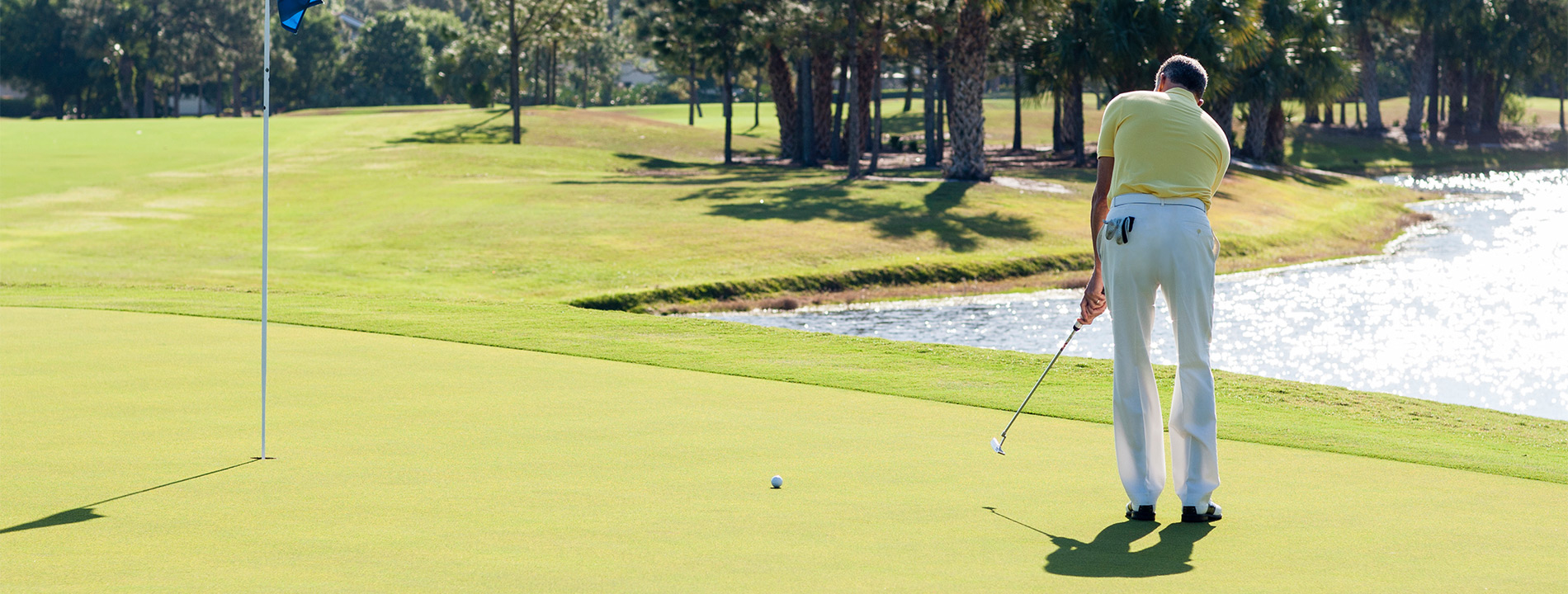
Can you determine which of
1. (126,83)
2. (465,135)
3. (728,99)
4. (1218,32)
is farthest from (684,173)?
(126,83)

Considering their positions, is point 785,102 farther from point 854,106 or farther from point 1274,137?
point 1274,137

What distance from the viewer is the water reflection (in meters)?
17.8

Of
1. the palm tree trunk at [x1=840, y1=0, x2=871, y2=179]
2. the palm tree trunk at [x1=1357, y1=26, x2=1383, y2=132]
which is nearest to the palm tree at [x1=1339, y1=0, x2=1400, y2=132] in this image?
the palm tree trunk at [x1=1357, y1=26, x2=1383, y2=132]

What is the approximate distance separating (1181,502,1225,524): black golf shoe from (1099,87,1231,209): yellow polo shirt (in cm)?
144

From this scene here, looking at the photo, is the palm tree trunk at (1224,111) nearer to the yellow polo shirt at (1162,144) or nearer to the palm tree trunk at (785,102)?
the palm tree trunk at (785,102)

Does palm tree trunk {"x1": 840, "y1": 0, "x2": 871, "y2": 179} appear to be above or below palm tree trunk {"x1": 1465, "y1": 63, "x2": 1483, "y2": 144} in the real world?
below

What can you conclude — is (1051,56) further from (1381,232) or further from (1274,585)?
(1274,585)

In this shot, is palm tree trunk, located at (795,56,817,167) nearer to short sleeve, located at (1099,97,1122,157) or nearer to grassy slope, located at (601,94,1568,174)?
grassy slope, located at (601,94,1568,174)

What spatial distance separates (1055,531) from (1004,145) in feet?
232

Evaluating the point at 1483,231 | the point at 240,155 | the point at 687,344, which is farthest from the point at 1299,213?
the point at 240,155

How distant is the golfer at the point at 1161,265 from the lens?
6332 mm

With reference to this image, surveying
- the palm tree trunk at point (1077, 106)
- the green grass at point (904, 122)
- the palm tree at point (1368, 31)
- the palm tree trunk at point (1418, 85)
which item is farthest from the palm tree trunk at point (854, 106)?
the palm tree trunk at point (1418, 85)

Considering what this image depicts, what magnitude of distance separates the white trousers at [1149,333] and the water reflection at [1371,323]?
10.4m

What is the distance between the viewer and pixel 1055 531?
605cm
